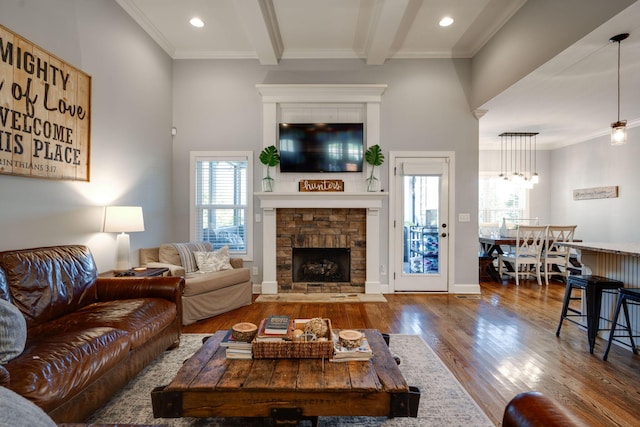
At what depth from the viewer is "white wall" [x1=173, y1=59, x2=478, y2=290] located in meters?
4.58

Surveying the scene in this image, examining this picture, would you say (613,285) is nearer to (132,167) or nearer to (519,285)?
(519,285)

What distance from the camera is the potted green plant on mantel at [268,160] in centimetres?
441

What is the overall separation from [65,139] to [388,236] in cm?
396

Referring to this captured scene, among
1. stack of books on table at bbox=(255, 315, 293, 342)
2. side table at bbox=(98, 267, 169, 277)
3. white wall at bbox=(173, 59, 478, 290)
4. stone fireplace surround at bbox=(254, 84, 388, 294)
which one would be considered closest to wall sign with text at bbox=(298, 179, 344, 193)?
stone fireplace surround at bbox=(254, 84, 388, 294)

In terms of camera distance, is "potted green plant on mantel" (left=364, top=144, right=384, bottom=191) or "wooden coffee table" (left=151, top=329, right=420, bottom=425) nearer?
"wooden coffee table" (left=151, top=329, right=420, bottom=425)

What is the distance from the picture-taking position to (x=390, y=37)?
3.82 meters

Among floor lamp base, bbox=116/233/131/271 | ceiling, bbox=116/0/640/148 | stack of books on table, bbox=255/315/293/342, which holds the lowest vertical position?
stack of books on table, bbox=255/315/293/342

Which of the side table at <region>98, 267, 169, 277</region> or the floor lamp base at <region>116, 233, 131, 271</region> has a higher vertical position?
the floor lamp base at <region>116, 233, 131, 271</region>

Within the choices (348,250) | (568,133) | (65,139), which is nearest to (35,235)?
(65,139)

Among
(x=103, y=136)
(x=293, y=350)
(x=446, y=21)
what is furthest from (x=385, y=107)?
(x=293, y=350)

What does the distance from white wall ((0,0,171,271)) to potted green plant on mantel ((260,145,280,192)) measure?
1.44m

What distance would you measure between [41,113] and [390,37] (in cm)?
371

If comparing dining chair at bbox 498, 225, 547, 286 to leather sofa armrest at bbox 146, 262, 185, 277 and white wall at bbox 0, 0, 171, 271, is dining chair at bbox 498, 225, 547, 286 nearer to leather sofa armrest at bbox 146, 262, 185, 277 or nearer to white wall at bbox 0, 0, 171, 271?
leather sofa armrest at bbox 146, 262, 185, 277

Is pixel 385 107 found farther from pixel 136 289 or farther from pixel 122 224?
pixel 136 289
